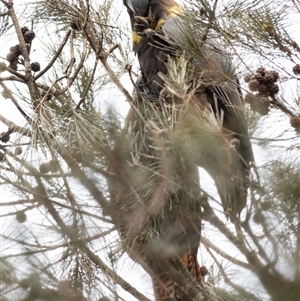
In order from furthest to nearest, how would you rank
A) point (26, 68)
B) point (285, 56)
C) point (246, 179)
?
point (26, 68) < point (285, 56) < point (246, 179)

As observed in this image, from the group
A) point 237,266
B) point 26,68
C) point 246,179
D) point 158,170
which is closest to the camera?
point 237,266

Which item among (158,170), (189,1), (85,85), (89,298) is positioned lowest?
(89,298)

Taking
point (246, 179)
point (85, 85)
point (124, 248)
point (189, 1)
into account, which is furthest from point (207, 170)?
point (85, 85)

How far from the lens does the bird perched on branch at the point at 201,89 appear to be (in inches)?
74.8

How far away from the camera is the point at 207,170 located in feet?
6.31

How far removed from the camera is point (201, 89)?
2621mm

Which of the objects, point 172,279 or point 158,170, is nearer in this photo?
point 158,170

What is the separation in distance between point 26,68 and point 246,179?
44.6 inches

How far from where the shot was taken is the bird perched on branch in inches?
74.8

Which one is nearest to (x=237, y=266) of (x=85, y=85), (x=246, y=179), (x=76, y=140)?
(x=246, y=179)

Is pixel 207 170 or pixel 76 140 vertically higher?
pixel 76 140

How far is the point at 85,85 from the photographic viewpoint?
8.81ft

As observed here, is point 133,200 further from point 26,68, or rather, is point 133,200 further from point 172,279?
point 26,68

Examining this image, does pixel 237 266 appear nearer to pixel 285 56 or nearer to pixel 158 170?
pixel 158 170
